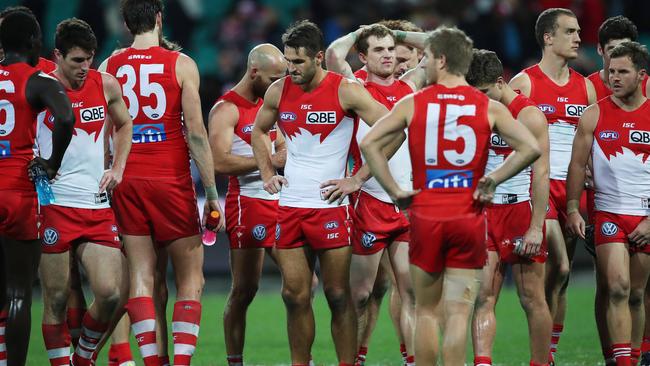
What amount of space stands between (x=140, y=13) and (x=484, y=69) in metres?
2.98

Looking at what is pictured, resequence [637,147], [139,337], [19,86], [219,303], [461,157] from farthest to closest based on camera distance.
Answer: [219,303]
[637,147]
[139,337]
[19,86]
[461,157]

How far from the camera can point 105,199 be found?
9297 millimetres

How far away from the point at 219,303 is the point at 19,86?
971 centimetres

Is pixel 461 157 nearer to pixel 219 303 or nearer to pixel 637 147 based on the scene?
pixel 637 147

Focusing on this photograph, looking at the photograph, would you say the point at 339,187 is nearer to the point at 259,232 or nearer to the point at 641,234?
the point at 259,232

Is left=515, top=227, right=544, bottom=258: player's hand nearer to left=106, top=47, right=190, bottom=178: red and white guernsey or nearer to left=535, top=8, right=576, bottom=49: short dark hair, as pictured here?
left=535, top=8, right=576, bottom=49: short dark hair

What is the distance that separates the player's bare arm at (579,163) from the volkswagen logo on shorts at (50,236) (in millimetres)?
4614

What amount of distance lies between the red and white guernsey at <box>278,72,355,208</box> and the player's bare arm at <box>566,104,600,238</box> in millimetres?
2286

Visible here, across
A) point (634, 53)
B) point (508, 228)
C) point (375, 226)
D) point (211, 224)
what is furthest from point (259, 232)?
point (634, 53)

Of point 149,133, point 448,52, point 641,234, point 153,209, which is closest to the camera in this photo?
point 448,52

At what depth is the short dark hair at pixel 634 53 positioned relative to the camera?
9.88 meters

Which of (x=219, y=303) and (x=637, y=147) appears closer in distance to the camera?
(x=637, y=147)

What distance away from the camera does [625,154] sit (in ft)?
32.8

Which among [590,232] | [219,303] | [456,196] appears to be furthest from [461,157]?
[219,303]
